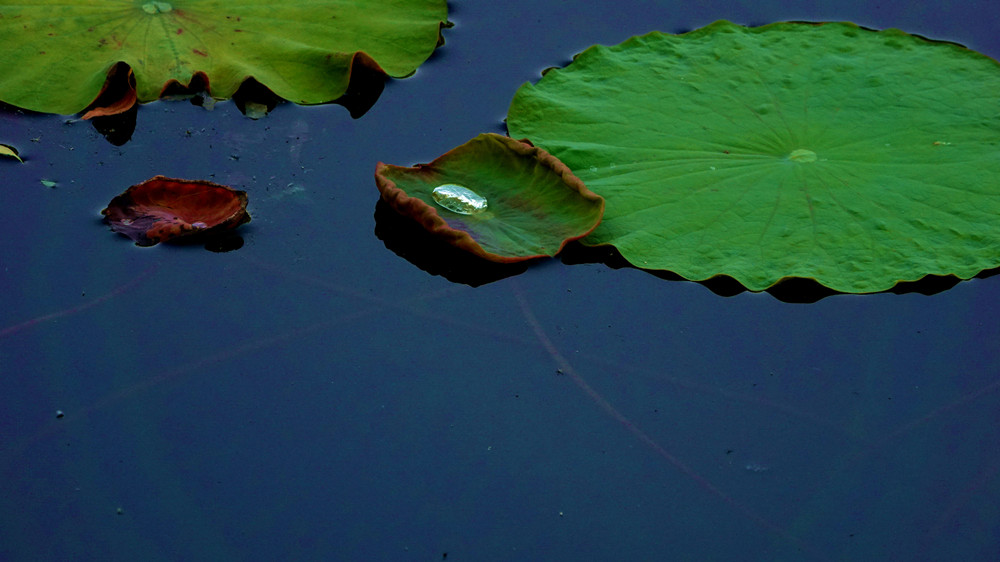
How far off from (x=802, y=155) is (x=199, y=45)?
176 cm

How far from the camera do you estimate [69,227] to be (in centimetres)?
223

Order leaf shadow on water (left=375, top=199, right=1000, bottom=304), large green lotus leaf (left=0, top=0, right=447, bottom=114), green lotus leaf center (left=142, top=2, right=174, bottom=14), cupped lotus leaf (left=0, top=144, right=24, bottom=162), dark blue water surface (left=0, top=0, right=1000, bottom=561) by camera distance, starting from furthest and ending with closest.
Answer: green lotus leaf center (left=142, top=2, right=174, bottom=14), large green lotus leaf (left=0, top=0, right=447, bottom=114), cupped lotus leaf (left=0, top=144, right=24, bottom=162), leaf shadow on water (left=375, top=199, right=1000, bottom=304), dark blue water surface (left=0, top=0, right=1000, bottom=561)

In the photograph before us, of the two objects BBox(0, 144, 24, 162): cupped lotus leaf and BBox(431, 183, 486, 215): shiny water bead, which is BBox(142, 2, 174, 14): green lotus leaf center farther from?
BBox(431, 183, 486, 215): shiny water bead

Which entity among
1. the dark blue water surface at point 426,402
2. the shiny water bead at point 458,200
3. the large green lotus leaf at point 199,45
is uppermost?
the large green lotus leaf at point 199,45

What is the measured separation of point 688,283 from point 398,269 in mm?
699

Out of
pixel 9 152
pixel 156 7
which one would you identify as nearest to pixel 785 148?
pixel 156 7

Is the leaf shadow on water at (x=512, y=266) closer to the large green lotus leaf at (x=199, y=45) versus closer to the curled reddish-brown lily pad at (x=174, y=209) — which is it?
the curled reddish-brown lily pad at (x=174, y=209)

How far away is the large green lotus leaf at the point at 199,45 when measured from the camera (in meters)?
2.59

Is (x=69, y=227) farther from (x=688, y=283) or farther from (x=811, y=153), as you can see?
(x=811, y=153)

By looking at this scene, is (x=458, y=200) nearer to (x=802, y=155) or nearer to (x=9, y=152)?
(x=802, y=155)

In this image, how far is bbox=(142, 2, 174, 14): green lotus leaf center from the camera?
2.76 meters

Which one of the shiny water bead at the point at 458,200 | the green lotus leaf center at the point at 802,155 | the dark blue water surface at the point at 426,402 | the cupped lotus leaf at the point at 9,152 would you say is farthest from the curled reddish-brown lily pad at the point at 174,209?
the green lotus leaf center at the point at 802,155

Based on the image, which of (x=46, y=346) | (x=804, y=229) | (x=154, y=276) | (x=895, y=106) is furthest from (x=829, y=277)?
(x=46, y=346)

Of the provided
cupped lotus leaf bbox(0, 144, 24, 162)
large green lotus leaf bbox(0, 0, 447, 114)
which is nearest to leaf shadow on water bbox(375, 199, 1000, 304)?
large green lotus leaf bbox(0, 0, 447, 114)
